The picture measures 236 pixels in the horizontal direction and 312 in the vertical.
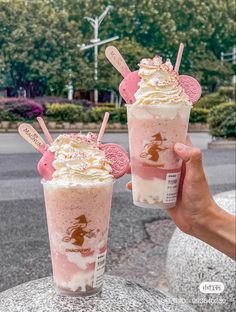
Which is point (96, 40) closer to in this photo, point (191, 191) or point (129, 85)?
point (129, 85)

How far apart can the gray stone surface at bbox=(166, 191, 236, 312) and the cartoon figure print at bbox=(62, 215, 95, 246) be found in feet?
6.20

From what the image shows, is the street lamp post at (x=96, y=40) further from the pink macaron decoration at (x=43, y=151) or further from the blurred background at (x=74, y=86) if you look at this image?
the pink macaron decoration at (x=43, y=151)

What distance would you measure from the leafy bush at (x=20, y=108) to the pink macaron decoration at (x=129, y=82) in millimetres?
2545

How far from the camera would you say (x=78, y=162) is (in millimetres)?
1771

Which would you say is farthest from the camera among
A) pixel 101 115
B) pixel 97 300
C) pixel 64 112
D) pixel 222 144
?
pixel 222 144

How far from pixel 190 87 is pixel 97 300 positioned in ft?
2.80

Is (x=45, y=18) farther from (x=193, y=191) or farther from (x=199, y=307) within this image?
(x=193, y=191)

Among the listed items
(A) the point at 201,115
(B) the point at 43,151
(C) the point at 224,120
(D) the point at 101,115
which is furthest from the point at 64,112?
(C) the point at 224,120

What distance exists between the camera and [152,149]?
1681 mm

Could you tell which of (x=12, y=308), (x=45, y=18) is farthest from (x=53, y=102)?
(x=12, y=308)

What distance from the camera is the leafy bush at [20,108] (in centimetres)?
435

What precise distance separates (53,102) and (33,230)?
142cm

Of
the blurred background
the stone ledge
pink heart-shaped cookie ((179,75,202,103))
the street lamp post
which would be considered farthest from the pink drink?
the stone ledge

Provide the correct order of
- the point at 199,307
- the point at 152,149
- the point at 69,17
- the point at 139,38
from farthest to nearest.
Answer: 1. the point at 139,38
2. the point at 69,17
3. the point at 199,307
4. the point at 152,149
